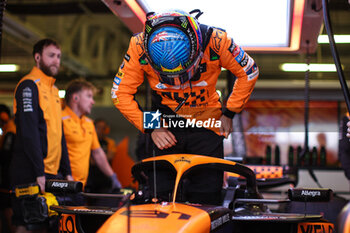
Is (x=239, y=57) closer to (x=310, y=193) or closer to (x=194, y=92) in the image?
(x=194, y=92)

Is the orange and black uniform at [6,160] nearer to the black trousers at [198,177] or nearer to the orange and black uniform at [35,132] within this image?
the orange and black uniform at [35,132]

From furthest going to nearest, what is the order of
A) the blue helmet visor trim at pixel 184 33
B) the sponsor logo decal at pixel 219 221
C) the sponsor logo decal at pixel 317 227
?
1. the blue helmet visor trim at pixel 184 33
2. the sponsor logo decal at pixel 317 227
3. the sponsor logo decal at pixel 219 221

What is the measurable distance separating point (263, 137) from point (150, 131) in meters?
1.31

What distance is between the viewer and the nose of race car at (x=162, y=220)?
1.50m

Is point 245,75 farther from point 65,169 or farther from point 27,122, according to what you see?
point 65,169

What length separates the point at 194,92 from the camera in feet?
8.07

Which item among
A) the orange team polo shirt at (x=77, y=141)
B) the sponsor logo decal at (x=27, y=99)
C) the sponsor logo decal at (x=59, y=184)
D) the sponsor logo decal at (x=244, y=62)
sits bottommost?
the sponsor logo decal at (x=59, y=184)

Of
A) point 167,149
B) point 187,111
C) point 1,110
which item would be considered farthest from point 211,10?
point 1,110

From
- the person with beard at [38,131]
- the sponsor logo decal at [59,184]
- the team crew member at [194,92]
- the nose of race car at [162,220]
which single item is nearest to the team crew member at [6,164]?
the person with beard at [38,131]

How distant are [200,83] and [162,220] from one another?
1084 mm

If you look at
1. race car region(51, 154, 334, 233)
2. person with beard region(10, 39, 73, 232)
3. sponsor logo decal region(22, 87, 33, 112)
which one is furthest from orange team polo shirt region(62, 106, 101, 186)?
race car region(51, 154, 334, 233)

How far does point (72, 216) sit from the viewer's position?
1.99 metres

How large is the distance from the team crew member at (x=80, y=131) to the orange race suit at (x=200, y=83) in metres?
1.61

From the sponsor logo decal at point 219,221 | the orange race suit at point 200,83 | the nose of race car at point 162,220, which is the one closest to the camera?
the nose of race car at point 162,220
